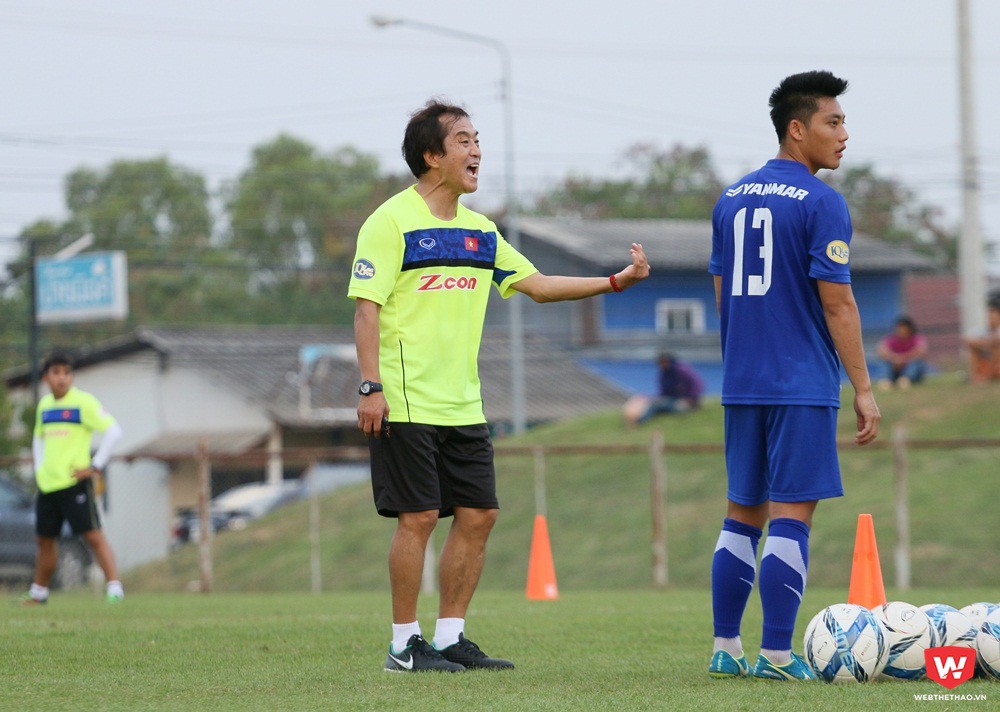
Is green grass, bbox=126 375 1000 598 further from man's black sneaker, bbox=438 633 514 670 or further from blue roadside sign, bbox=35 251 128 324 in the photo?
man's black sneaker, bbox=438 633 514 670

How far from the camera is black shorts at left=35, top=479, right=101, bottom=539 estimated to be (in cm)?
1212

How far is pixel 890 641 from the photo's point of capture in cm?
533

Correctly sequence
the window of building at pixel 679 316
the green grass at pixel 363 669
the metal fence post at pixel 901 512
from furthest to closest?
1. the window of building at pixel 679 316
2. the metal fence post at pixel 901 512
3. the green grass at pixel 363 669

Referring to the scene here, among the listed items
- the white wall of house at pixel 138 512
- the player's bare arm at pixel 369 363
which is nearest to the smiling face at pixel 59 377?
the player's bare arm at pixel 369 363

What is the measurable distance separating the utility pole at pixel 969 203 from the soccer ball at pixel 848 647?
23161mm

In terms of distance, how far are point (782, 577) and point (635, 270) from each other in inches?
54.3

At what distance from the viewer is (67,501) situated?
12148 mm

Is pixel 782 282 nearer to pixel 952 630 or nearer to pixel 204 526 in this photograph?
pixel 952 630

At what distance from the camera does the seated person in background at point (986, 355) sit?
24.6 meters

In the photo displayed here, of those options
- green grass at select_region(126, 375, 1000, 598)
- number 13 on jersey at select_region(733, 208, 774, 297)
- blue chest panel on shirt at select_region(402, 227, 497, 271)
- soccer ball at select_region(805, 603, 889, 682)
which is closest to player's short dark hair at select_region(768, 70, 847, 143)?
number 13 on jersey at select_region(733, 208, 774, 297)

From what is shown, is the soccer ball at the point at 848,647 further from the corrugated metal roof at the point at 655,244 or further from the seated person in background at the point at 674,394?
the corrugated metal roof at the point at 655,244

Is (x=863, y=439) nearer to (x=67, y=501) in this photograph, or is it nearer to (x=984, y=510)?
(x=67, y=501)

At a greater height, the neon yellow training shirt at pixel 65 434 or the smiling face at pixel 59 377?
the smiling face at pixel 59 377

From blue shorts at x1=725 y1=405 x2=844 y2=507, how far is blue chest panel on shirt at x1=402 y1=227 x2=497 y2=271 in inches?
50.1
